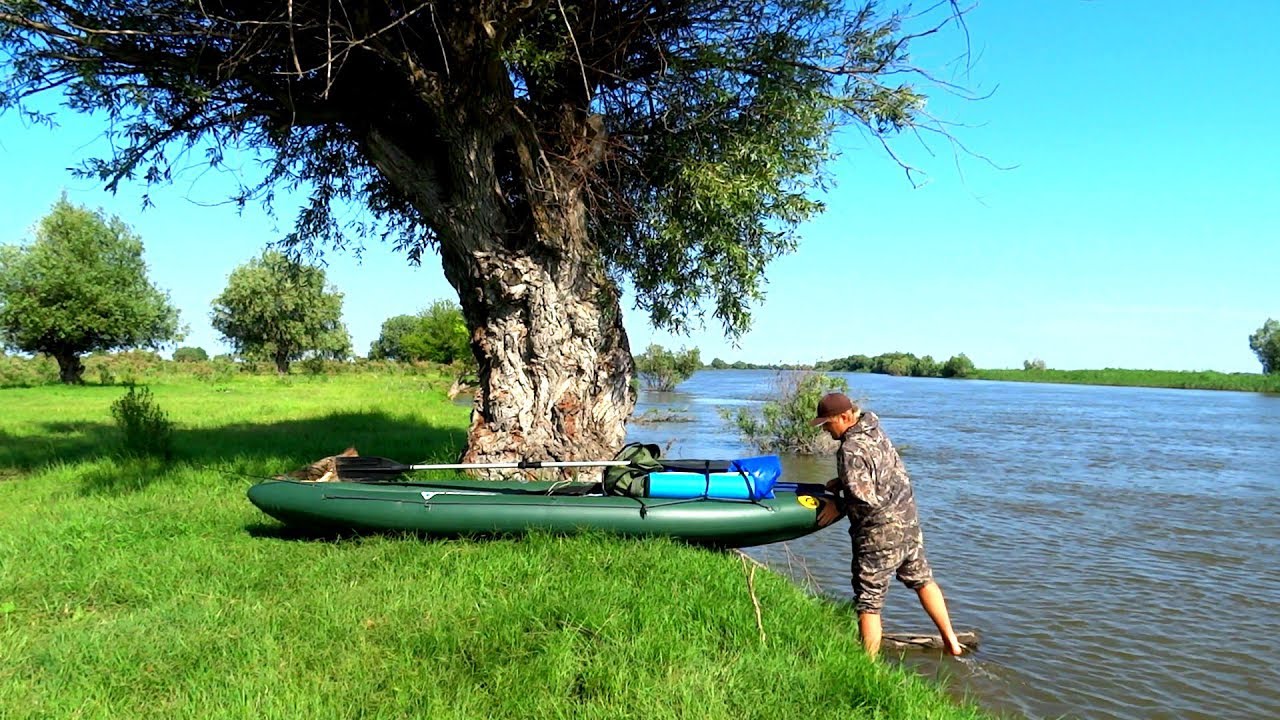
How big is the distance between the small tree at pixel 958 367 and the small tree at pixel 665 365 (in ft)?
219

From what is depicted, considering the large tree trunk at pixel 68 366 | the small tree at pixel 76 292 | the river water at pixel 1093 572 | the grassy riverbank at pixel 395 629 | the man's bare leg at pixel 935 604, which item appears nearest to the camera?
the grassy riverbank at pixel 395 629

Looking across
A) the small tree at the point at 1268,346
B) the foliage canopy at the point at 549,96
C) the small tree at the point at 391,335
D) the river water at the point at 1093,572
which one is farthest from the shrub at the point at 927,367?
the foliage canopy at the point at 549,96

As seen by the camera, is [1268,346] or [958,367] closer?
[1268,346]

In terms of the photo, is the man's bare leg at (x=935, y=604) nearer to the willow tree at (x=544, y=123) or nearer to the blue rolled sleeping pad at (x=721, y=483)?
the blue rolled sleeping pad at (x=721, y=483)

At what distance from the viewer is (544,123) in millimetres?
8641

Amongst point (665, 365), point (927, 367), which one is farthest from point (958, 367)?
point (665, 365)

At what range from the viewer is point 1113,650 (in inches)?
248

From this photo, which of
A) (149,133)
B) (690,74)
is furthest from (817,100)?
(149,133)

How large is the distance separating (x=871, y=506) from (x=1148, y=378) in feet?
285

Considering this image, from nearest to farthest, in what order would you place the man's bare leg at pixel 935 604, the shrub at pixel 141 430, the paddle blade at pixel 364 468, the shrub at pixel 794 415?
the man's bare leg at pixel 935 604 → the paddle blade at pixel 364 468 → the shrub at pixel 141 430 → the shrub at pixel 794 415

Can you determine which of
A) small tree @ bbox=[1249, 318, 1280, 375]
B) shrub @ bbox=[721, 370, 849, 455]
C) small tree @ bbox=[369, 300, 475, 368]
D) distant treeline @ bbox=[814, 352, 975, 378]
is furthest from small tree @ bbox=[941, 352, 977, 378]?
shrub @ bbox=[721, 370, 849, 455]

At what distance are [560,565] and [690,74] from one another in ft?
18.3

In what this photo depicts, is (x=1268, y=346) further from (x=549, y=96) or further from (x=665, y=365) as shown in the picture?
(x=549, y=96)

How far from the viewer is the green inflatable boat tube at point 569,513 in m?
6.06
